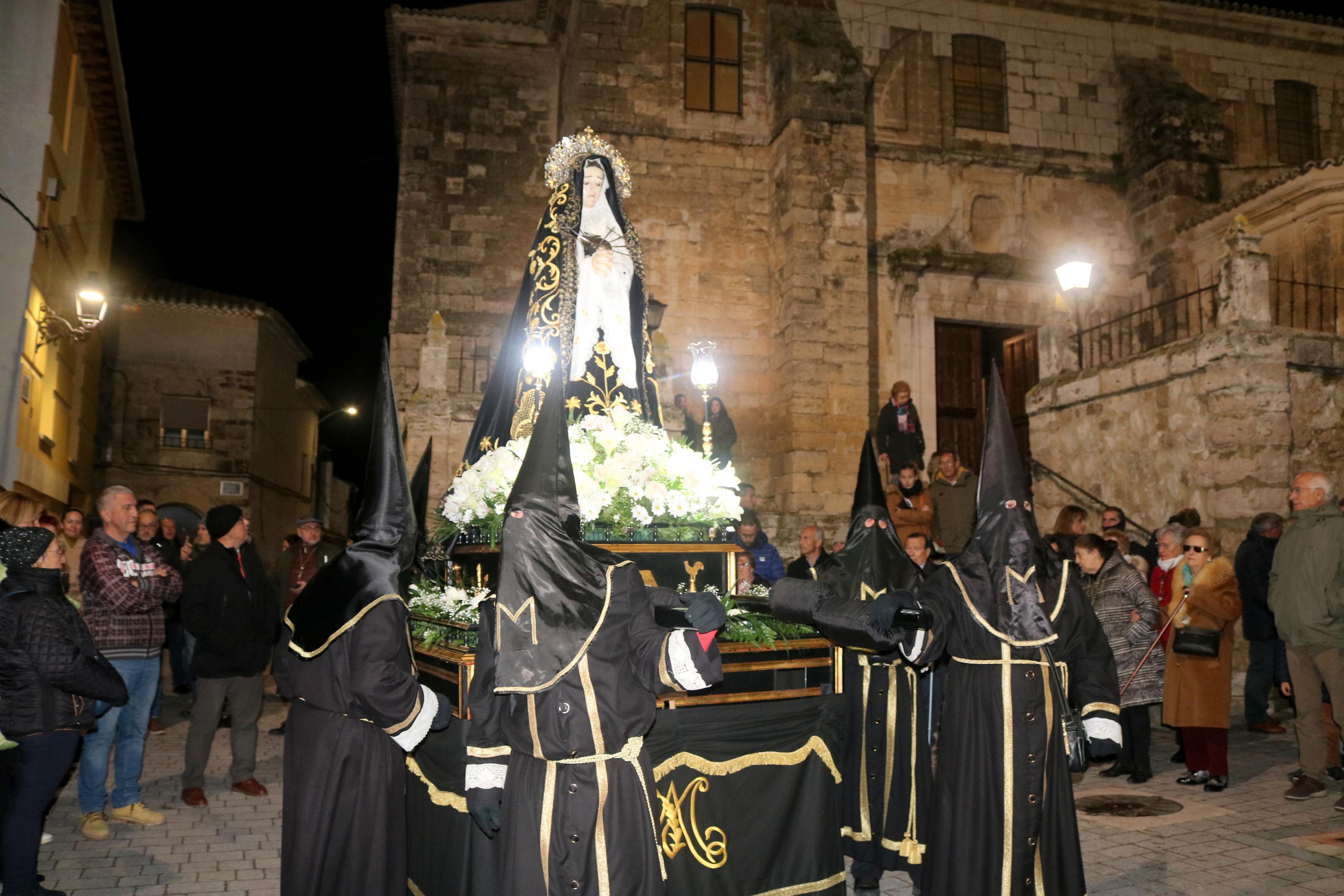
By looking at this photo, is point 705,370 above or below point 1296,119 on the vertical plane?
below

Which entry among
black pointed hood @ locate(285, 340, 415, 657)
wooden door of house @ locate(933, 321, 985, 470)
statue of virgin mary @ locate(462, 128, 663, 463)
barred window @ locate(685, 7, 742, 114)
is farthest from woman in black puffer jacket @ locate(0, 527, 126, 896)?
wooden door of house @ locate(933, 321, 985, 470)

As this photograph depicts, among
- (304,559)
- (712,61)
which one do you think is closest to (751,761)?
(304,559)

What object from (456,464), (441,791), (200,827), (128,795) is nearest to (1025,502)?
(441,791)

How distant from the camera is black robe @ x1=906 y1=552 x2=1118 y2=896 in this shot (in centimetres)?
437

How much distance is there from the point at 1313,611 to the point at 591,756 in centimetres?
588

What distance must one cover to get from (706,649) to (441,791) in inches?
78.7

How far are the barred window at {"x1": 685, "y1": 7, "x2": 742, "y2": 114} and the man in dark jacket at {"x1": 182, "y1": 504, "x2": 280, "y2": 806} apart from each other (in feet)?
43.0

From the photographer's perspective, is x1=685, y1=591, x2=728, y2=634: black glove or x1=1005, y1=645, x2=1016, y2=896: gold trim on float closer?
x1=685, y1=591, x2=728, y2=634: black glove

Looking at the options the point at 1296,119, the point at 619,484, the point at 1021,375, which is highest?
the point at 1296,119

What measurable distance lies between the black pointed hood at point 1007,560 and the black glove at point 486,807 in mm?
2418

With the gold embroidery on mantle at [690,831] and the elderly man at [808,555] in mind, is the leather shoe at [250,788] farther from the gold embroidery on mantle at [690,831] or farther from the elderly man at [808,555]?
the elderly man at [808,555]

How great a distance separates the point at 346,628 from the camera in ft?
13.0

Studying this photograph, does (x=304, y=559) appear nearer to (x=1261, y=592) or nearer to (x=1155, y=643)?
(x=1155, y=643)

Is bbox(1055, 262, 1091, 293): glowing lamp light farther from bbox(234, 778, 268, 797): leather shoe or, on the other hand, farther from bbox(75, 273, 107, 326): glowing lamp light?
bbox(75, 273, 107, 326): glowing lamp light
